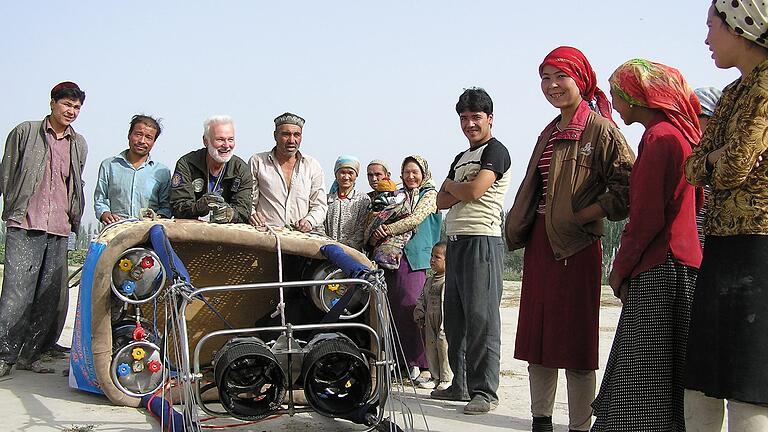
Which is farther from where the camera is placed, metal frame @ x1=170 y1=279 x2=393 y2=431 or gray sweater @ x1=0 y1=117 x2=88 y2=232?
gray sweater @ x1=0 y1=117 x2=88 y2=232

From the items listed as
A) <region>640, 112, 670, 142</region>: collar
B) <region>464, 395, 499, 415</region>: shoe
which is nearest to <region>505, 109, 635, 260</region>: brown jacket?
<region>640, 112, 670, 142</region>: collar

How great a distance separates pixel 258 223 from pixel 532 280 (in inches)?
88.3

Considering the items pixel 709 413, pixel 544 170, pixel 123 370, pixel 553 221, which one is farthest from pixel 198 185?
pixel 709 413

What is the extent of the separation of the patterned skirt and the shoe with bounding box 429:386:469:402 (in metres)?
2.22

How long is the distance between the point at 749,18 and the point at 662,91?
0.75m

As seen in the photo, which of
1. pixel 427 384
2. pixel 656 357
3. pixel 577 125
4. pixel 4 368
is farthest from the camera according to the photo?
pixel 427 384

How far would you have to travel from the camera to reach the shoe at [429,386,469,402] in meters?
5.93

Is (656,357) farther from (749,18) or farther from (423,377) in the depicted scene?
(423,377)

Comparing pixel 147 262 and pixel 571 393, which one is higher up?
pixel 147 262

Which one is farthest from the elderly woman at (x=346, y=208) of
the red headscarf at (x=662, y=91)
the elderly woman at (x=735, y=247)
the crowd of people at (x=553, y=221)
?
the elderly woman at (x=735, y=247)

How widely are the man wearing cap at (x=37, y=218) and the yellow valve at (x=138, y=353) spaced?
1.49m

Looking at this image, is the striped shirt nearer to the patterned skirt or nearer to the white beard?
the patterned skirt

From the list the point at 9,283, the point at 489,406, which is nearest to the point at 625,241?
the point at 489,406

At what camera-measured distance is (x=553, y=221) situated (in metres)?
4.31
